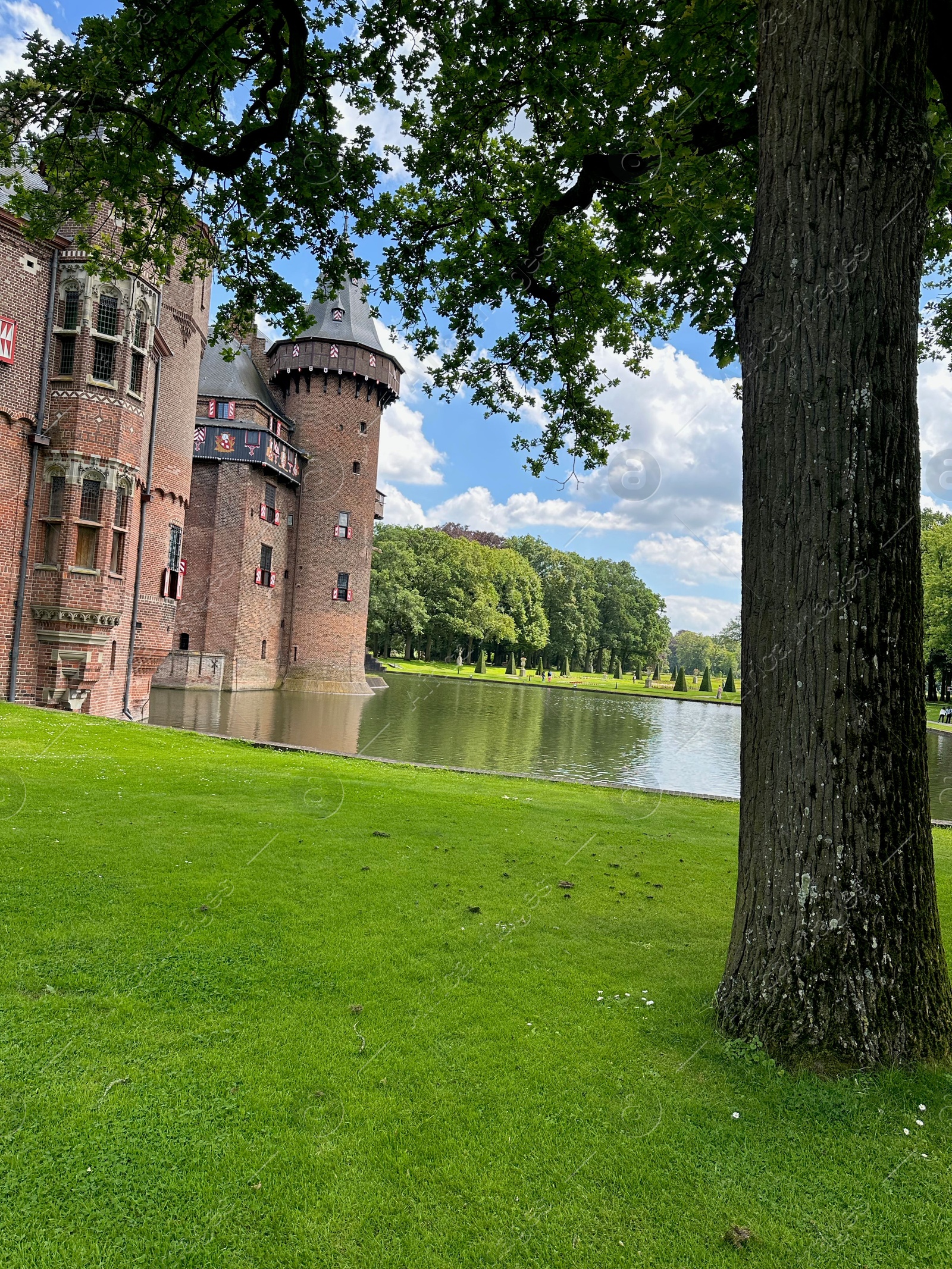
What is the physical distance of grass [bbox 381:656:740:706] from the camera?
6606cm

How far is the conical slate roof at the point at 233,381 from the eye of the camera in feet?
132

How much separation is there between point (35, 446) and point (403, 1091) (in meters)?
18.4

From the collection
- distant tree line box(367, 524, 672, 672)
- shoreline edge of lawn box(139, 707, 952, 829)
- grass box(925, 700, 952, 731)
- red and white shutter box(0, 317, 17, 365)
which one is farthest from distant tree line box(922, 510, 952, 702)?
red and white shutter box(0, 317, 17, 365)

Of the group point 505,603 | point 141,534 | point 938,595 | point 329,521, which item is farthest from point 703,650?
point 141,534

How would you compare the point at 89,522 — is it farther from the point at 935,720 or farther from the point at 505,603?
the point at 505,603

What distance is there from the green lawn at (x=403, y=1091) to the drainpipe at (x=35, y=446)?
1316cm

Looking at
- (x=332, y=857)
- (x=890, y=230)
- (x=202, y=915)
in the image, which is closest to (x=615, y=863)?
(x=332, y=857)

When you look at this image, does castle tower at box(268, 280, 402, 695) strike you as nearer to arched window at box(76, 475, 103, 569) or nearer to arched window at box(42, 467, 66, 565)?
arched window at box(76, 475, 103, 569)

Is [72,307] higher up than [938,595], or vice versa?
[72,307]

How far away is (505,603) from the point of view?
261ft

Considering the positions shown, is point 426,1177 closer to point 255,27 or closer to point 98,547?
point 255,27

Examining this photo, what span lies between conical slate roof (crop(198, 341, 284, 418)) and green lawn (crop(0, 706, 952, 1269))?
38403mm

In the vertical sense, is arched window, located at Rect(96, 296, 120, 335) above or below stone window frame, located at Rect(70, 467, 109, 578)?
above

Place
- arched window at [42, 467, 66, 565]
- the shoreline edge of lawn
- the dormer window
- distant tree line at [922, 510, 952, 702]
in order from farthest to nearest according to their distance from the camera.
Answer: distant tree line at [922, 510, 952, 702] → the dormer window → arched window at [42, 467, 66, 565] → the shoreline edge of lawn
